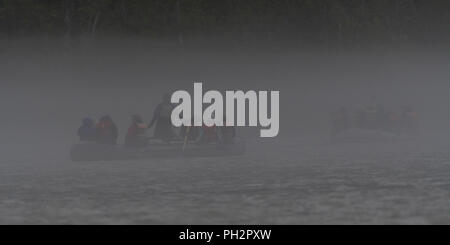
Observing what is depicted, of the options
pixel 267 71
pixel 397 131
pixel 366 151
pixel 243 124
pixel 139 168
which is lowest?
Answer: pixel 139 168

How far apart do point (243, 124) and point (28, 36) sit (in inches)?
618

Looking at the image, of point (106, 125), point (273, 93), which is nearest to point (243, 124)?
point (273, 93)

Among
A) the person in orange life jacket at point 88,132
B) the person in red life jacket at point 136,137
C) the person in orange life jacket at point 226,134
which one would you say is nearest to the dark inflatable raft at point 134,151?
the person in red life jacket at point 136,137

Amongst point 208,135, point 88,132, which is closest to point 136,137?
point 88,132

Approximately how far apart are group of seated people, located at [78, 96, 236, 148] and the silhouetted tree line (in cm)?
2611

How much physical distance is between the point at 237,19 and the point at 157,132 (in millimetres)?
30098

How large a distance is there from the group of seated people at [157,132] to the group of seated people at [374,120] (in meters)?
5.98

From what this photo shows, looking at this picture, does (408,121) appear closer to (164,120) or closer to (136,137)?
(164,120)

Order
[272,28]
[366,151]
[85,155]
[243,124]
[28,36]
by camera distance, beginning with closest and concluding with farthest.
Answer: [85,155], [366,151], [243,124], [28,36], [272,28]

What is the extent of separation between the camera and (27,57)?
44.8 meters

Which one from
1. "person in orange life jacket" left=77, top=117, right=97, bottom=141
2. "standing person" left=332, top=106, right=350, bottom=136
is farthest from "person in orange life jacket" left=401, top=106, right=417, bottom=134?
"person in orange life jacket" left=77, top=117, right=97, bottom=141

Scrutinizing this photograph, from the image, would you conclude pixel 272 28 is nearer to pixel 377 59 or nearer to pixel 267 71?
pixel 267 71
